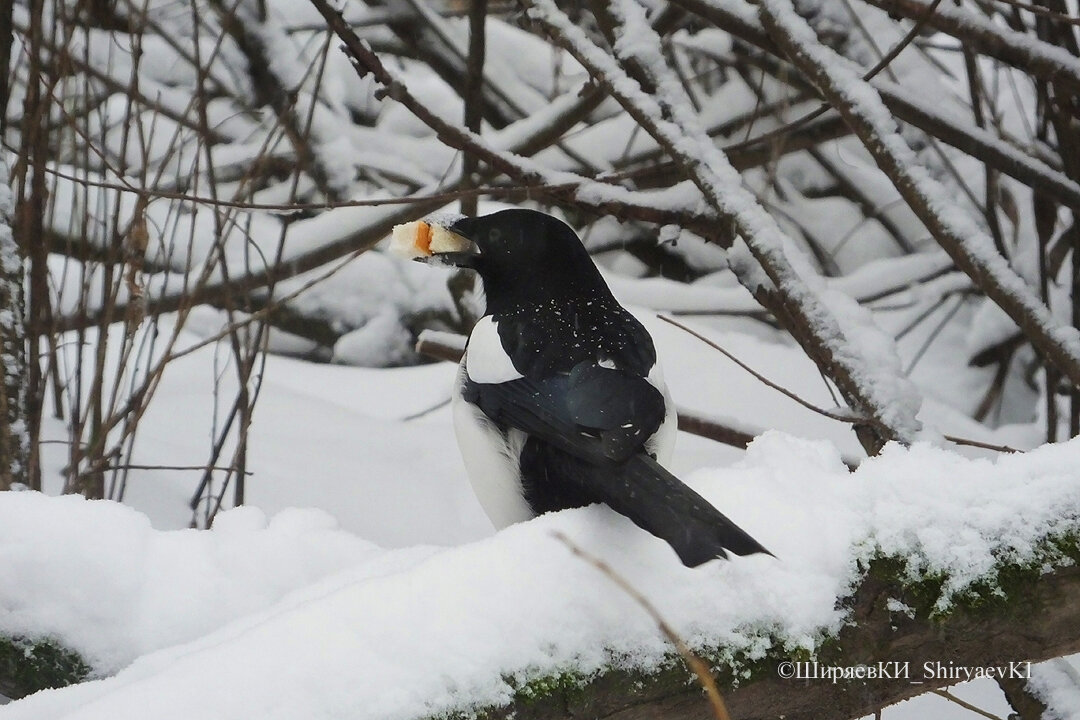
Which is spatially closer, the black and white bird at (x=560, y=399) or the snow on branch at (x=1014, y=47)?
the black and white bird at (x=560, y=399)

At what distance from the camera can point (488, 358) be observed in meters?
1.46

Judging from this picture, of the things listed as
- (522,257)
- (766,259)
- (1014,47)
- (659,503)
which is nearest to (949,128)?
(1014,47)

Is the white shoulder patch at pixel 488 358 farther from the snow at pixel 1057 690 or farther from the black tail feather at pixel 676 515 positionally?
the snow at pixel 1057 690

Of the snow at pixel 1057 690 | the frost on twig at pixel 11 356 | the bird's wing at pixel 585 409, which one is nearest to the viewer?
the bird's wing at pixel 585 409

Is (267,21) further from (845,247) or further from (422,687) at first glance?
(422,687)

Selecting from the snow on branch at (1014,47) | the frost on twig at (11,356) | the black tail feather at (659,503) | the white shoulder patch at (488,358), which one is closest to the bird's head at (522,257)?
the white shoulder patch at (488,358)

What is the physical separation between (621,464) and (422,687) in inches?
13.3

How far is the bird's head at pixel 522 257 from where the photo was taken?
1.66 meters

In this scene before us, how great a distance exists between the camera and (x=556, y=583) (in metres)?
0.85

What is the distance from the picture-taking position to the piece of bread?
1711 millimetres

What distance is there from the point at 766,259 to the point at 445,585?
1.02 metres

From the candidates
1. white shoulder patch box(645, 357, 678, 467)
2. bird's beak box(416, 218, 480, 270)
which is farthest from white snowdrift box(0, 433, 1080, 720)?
bird's beak box(416, 218, 480, 270)

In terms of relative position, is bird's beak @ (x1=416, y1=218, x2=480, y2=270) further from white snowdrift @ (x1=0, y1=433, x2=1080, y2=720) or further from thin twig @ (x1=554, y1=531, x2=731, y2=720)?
thin twig @ (x1=554, y1=531, x2=731, y2=720)

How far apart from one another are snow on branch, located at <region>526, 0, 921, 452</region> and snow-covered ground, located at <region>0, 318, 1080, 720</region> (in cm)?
57
